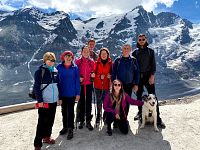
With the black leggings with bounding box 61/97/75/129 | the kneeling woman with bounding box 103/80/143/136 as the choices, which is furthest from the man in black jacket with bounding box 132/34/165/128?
the black leggings with bounding box 61/97/75/129

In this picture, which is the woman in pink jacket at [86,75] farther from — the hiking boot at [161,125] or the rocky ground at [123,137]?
the hiking boot at [161,125]

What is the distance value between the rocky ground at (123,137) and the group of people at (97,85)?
29cm

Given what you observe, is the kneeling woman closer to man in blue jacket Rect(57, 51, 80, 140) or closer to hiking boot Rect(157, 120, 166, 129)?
man in blue jacket Rect(57, 51, 80, 140)

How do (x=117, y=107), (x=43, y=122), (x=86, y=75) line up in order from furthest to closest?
(x=86, y=75) → (x=117, y=107) → (x=43, y=122)

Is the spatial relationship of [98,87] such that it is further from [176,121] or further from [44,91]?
[176,121]

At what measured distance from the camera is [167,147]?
Answer: 9.17 metres

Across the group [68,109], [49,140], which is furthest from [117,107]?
[49,140]

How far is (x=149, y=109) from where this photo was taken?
10.2m

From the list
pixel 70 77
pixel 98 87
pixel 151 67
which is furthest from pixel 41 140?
pixel 151 67

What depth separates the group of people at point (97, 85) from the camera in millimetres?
9125

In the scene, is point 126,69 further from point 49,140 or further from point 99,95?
point 49,140

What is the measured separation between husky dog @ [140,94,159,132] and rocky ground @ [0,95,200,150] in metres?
0.28

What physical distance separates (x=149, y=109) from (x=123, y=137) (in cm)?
120

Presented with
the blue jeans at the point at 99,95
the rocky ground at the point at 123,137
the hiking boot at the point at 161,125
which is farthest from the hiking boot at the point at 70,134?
the hiking boot at the point at 161,125
